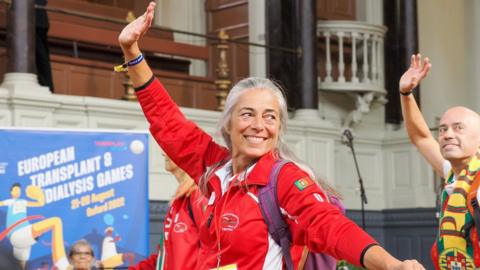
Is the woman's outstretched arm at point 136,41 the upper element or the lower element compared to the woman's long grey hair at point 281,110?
upper

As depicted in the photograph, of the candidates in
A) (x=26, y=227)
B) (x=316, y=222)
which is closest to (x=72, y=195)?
(x=26, y=227)

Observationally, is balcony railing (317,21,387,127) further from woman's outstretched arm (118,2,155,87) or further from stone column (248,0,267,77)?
woman's outstretched arm (118,2,155,87)

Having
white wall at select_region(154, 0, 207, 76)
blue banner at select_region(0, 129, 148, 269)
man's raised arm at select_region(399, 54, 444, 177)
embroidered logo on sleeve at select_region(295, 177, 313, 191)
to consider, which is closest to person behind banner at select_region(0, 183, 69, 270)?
blue banner at select_region(0, 129, 148, 269)

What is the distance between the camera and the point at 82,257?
6660mm

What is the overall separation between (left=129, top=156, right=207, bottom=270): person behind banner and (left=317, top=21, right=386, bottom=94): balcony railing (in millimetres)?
6903

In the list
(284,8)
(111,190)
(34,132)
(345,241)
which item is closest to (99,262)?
(111,190)

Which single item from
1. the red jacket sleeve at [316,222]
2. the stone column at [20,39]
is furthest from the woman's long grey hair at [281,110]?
the stone column at [20,39]

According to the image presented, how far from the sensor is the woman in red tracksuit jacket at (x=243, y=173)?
2.69 metres

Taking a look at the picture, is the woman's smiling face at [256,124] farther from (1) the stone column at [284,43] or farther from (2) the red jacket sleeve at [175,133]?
(1) the stone column at [284,43]

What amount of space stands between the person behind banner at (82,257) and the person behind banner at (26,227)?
55mm

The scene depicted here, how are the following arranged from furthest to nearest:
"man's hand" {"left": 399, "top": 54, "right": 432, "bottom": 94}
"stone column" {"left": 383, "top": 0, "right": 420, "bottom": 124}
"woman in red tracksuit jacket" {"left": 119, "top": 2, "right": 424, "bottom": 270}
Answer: "stone column" {"left": 383, "top": 0, "right": 420, "bottom": 124}
"man's hand" {"left": 399, "top": 54, "right": 432, "bottom": 94}
"woman in red tracksuit jacket" {"left": 119, "top": 2, "right": 424, "bottom": 270}

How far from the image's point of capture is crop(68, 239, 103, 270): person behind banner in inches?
262

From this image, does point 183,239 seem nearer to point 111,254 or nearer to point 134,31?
point 134,31

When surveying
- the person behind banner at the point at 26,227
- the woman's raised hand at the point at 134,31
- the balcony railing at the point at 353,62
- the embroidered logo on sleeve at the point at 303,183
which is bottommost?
the person behind banner at the point at 26,227
